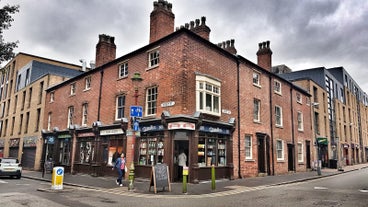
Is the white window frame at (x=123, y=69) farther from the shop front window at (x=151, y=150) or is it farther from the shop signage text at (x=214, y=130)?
the shop signage text at (x=214, y=130)

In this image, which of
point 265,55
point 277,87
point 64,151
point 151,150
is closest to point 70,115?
point 64,151

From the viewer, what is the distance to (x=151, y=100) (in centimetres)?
1780

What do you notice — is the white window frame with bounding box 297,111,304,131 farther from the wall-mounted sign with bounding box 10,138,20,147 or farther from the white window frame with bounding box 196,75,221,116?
the wall-mounted sign with bounding box 10,138,20,147

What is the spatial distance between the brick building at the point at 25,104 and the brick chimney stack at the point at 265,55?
2127 cm

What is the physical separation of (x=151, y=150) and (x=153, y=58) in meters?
5.83

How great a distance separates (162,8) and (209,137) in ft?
28.7

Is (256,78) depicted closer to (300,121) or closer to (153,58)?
(153,58)

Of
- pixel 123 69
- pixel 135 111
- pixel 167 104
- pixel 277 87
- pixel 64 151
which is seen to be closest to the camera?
pixel 135 111

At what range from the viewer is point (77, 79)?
26.0 m

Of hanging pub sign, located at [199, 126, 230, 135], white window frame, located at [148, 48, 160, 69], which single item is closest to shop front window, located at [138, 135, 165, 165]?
hanging pub sign, located at [199, 126, 230, 135]

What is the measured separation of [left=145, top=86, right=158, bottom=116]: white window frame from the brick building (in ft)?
55.9

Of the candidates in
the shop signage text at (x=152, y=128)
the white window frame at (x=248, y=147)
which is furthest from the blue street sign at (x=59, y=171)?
the white window frame at (x=248, y=147)

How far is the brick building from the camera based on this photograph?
31.1 m

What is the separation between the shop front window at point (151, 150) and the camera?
53.7 feet
